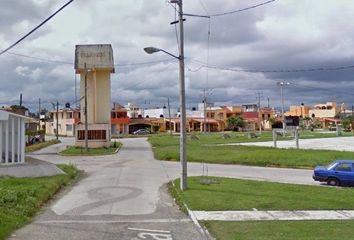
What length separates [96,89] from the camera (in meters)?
59.7

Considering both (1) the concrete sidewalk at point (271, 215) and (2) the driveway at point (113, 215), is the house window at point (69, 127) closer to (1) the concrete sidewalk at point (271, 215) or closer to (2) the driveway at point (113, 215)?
(2) the driveway at point (113, 215)

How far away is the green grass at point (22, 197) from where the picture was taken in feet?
41.5

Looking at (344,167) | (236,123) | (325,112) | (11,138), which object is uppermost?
(325,112)

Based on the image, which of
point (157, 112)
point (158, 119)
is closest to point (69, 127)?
point (158, 119)

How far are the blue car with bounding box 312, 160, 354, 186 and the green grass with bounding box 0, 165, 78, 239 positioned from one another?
38.9 ft

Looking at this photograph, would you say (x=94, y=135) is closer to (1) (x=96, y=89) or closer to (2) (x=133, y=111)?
(1) (x=96, y=89)

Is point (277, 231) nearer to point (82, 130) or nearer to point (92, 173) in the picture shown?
point (92, 173)

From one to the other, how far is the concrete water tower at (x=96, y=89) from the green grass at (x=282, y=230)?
44989 mm

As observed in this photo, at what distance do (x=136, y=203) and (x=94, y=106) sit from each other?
42976mm

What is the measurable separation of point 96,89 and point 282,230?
163 ft

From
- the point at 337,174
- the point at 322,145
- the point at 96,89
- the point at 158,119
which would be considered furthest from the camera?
the point at 158,119

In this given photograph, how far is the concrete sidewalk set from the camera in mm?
13594

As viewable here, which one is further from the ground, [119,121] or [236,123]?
[119,121]

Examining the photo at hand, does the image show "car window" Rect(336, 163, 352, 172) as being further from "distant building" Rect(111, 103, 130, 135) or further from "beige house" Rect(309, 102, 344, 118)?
"beige house" Rect(309, 102, 344, 118)
